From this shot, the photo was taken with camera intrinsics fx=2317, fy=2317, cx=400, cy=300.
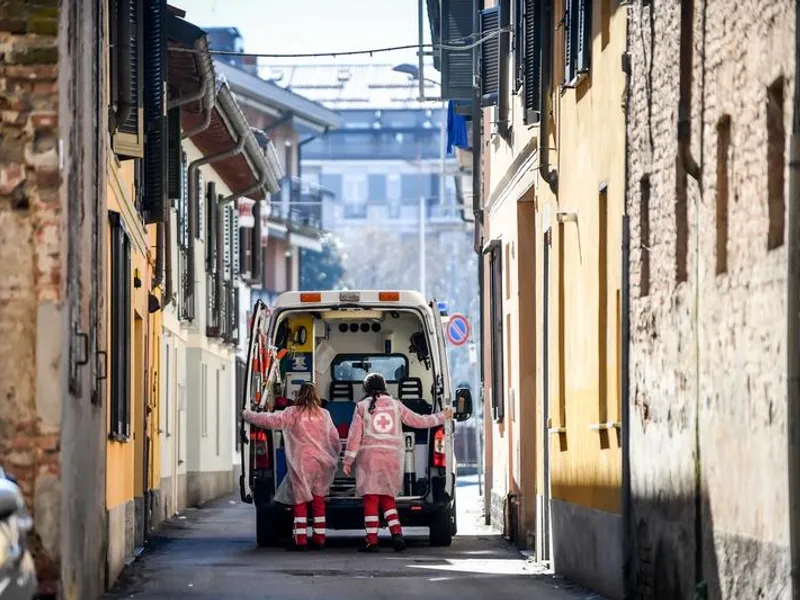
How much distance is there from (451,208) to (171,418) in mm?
79749

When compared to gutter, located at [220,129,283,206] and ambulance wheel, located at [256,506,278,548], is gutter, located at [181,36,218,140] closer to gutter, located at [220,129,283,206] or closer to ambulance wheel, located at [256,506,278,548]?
ambulance wheel, located at [256,506,278,548]

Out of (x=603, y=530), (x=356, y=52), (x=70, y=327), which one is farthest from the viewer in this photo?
(x=356, y=52)

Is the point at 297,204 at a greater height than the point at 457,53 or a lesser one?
greater

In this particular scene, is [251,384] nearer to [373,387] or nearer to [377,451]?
[373,387]

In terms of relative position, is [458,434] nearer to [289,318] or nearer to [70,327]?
[289,318]

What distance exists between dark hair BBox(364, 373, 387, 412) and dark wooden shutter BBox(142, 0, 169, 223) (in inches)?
112

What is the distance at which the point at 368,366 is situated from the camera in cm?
2444

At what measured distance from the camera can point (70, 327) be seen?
1367 cm

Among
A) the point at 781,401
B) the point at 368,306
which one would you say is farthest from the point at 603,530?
the point at 368,306

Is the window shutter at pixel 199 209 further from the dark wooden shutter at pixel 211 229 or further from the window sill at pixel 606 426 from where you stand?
the window sill at pixel 606 426

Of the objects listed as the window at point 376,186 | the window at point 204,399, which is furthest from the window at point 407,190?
the window at point 204,399

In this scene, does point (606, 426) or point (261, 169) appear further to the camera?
point (261, 169)

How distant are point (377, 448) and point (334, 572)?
355 centimetres

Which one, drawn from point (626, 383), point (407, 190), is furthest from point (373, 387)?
point (407, 190)
